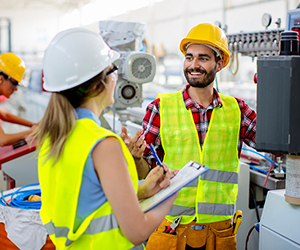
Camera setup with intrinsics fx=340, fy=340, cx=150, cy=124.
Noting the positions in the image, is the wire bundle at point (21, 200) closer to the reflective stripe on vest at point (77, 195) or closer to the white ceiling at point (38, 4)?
the reflective stripe on vest at point (77, 195)

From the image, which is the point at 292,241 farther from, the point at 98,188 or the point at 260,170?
the point at 98,188

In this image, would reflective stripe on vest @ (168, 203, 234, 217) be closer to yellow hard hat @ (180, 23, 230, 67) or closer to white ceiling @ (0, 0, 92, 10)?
yellow hard hat @ (180, 23, 230, 67)

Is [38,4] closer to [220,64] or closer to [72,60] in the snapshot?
[220,64]

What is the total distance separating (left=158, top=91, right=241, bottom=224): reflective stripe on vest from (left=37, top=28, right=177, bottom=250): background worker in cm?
58

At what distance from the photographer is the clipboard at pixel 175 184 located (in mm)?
1057

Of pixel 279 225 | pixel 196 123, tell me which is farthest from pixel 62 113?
pixel 279 225

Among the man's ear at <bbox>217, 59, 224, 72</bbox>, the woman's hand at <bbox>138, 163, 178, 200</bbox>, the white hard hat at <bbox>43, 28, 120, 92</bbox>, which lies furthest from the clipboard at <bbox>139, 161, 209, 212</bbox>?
the man's ear at <bbox>217, 59, 224, 72</bbox>

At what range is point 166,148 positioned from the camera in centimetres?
167

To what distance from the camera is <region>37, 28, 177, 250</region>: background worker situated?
0.93m

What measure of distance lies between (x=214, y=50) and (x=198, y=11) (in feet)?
15.5

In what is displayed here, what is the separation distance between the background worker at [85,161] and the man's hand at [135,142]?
0.34 m

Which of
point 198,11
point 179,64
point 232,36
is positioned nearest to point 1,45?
point 179,64

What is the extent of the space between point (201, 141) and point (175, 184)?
0.59 metres

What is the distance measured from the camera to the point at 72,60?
1.01 meters
